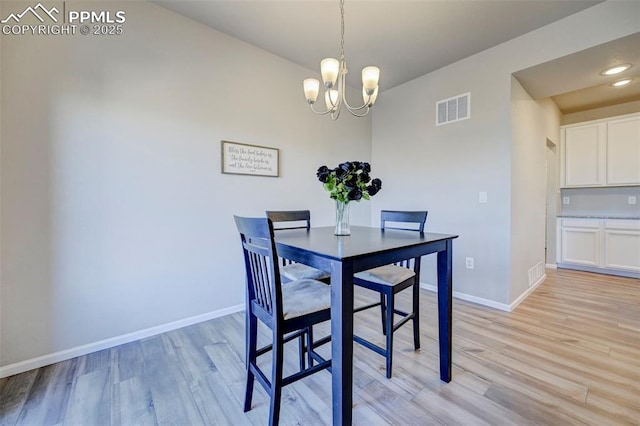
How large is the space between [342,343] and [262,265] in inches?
19.1

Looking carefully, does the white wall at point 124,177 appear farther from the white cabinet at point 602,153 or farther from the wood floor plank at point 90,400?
the white cabinet at point 602,153

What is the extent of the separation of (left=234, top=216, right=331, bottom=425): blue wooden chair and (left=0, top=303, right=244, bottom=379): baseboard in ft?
3.86

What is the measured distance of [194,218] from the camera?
2312 millimetres

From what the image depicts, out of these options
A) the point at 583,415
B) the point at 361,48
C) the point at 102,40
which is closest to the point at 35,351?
the point at 102,40

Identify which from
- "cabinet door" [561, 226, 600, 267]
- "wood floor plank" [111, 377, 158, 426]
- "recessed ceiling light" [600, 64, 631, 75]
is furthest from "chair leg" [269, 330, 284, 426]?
"cabinet door" [561, 226, 600, 267]

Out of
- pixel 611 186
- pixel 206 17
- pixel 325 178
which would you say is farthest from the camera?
pixel 611 186

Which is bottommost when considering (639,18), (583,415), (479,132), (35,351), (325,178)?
(583,415)

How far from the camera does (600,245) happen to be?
3.72 meters

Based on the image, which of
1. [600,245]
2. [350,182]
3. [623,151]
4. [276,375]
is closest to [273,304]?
[276,375]

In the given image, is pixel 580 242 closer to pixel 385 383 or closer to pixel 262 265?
pixel 385 383

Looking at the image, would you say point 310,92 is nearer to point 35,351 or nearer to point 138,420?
point 138,420

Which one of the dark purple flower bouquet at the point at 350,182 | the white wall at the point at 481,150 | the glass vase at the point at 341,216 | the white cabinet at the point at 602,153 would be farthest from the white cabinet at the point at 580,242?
the glass vase at the point at 341,216

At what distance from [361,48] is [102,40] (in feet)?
6.99

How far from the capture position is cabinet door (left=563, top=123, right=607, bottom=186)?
3826 millimetres
